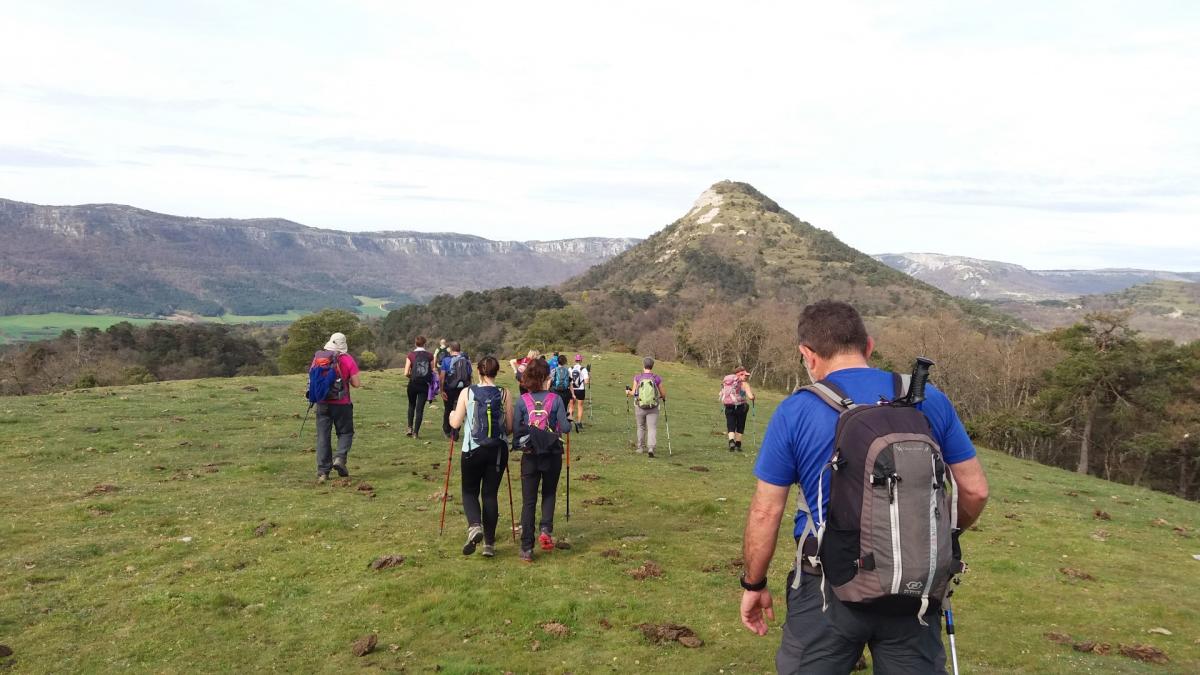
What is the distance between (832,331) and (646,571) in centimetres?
643

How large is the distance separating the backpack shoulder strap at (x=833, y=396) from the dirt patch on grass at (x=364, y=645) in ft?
19.1

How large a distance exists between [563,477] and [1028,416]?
51.9 meters

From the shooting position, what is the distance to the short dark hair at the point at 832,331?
4.18m

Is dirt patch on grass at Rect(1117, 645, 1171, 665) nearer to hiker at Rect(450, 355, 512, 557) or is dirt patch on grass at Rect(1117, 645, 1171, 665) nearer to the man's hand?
the man's hand

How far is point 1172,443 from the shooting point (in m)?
44.6

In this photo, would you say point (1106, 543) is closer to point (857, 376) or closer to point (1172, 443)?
point (857, 376)

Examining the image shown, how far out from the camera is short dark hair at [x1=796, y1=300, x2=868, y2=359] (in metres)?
4.18

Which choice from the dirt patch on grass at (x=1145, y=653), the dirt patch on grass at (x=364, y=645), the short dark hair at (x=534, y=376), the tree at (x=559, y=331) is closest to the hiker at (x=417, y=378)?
the short dark hair at (x=534, y=376)

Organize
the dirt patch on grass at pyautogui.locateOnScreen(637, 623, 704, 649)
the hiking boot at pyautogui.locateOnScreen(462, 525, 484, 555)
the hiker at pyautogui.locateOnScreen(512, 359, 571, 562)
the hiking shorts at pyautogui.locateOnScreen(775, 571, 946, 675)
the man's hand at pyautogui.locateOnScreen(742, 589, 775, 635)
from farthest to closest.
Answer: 1. the hiking boot at pyautogui.locateOnScreen(462, 525, 484, 555)
2. the hiker at pyautogui.locateOnScreen(512, 359, 571, 562)
3. the dirt patch on grass at pyautogui.locateOnScreen(637, 623, 704, 649)
4. the man's hand at pyautogui.locateOnScreen(742, 589, 775, 635)
5. the hiking shorts at pyautogui.locateOnScreen(775, 571, 946, 675)

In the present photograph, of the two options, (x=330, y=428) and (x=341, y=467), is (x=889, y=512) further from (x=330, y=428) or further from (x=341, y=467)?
(x=341, y=467)

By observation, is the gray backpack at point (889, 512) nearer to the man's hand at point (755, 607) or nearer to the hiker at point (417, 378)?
the man's hand at point (755, 607)

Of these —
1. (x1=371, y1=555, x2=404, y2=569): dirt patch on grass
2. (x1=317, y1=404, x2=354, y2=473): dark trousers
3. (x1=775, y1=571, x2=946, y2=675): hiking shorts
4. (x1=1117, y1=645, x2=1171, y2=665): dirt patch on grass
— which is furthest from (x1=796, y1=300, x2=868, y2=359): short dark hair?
(x1=317, y1=404, x2=354, y2=473): dark trousers

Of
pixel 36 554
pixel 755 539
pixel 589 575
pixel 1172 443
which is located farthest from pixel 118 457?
pixel 1172 443

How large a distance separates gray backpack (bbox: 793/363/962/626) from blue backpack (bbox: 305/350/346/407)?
11925 millimetres
